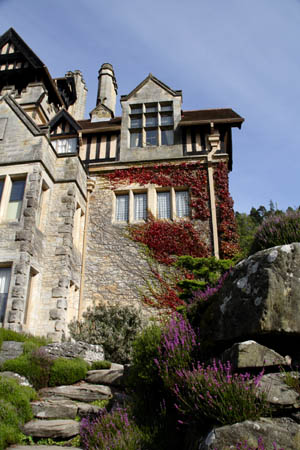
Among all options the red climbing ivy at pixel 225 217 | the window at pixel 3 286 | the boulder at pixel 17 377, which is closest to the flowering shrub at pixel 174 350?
the boulder at pixel 17 377

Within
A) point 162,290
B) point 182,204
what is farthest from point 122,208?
point 162,290

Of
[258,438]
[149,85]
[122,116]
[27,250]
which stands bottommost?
[258,438]

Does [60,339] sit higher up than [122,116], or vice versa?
[122,116]

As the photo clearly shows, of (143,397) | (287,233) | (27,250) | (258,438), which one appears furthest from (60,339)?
(258,438)

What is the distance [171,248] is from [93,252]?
8.97 feet

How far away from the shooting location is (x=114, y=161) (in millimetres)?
15039

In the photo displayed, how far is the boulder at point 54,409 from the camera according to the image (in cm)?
586

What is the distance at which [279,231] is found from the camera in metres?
5.68

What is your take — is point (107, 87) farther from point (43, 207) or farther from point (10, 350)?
point (10, 350)

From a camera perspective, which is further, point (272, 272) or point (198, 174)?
point (198, 174)

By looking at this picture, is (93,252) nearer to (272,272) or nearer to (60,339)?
(60,339)

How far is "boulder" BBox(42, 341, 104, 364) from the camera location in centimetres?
818

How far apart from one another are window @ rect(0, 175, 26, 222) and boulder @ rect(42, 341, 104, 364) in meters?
4.42

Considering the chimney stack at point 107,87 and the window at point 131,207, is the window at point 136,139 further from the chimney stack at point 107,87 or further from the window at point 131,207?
the chimney stack at point 107,87
